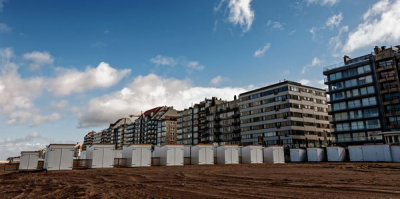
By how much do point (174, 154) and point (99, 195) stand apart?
95.1 ft

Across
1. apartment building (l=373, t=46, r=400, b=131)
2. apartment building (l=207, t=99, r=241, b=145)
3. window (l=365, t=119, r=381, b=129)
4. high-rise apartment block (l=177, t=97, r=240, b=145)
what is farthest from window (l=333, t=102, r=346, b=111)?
high-rise apartment block (l=177, t=97, r=240, b=145)

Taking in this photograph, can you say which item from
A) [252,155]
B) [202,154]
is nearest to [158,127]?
[252,155]

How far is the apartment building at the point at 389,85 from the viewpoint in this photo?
72.4m

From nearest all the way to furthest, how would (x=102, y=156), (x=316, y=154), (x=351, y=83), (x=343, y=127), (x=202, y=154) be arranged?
(x=102, y=156) → (x=202, y=154) → (x=316, y=154) → (x=343, y=127) → (x=351, y=83)

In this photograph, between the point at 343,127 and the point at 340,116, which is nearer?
the point at 343,127

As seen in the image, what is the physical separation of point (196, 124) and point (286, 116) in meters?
54.1

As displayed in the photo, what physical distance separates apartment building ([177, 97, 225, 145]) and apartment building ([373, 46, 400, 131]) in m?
67.7

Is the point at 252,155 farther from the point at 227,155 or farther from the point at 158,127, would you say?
the point at 158,127

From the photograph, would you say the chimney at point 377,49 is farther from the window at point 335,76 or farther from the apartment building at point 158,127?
the apartment building at point 158,127

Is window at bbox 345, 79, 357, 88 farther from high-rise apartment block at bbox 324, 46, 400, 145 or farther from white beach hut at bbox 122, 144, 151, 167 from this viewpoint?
white beach hut at bbox 122, 144, 151, 167

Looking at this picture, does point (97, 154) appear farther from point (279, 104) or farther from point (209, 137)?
point (209, 137)

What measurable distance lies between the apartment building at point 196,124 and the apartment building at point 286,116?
78.8 feet

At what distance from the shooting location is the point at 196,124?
13538 cm

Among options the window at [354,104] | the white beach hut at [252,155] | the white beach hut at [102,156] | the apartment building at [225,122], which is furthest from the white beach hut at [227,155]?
the apartment building at [225,122]
